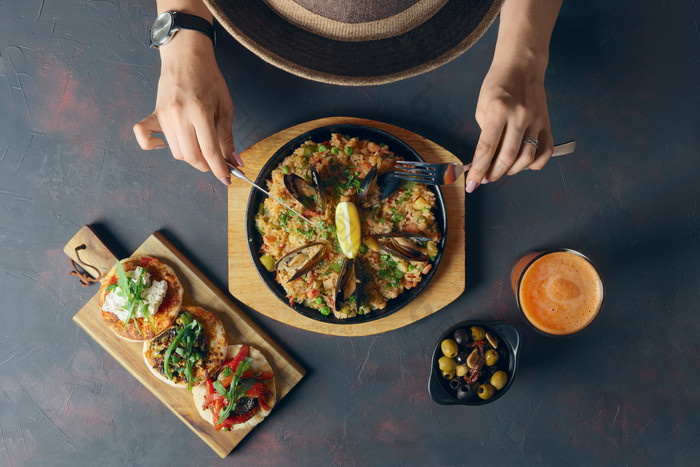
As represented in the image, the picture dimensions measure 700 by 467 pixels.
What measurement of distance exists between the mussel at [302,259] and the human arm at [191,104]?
68 cm

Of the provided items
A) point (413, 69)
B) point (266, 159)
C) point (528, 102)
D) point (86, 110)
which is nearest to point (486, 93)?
point (528, 102)

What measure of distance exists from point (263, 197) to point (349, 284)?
69cm

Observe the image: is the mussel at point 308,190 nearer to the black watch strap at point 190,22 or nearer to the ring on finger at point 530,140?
the black watch strap at point 190,22

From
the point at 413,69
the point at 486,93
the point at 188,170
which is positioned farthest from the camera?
the point at 188,170

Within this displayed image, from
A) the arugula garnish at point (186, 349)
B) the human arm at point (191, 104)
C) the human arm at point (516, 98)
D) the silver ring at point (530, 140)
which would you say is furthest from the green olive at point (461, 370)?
the human arm at point (191, 104)

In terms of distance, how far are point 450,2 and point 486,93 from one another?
0.97m

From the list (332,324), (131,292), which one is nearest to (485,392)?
(332,324)

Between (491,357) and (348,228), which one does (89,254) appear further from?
(491,357)

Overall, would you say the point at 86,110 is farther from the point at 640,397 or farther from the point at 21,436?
the point at 640,397

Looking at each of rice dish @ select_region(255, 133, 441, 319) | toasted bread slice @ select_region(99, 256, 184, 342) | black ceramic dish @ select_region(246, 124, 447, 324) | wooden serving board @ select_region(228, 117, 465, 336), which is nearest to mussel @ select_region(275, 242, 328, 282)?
rice dish @ select_region(255, 133, 441, 319)

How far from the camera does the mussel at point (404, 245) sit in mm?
2389

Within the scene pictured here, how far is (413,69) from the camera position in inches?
29.2

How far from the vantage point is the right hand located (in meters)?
1.70

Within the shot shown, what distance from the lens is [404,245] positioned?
2.42 metres
